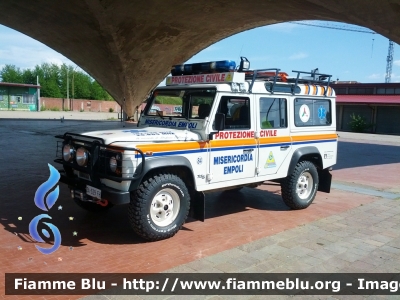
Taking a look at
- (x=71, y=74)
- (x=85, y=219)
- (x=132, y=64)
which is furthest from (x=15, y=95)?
(x=85, y=219)

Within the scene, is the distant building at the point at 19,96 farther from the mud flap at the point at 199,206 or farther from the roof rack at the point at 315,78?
the mud flap at the point at 199,206

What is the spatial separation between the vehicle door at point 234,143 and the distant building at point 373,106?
31070mm

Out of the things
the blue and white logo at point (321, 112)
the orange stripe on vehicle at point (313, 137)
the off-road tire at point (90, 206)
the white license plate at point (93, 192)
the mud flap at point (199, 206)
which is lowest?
the off-road tire at point (90, 206)

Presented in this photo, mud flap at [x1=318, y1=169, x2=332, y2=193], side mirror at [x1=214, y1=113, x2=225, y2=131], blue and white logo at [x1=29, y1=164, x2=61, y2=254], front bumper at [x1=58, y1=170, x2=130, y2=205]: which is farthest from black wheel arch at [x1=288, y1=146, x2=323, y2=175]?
blue and white logo at [x1=29, y1=164, x2=61, y2=254]

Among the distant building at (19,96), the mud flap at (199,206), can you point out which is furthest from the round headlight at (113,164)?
the distant building at (19,96)

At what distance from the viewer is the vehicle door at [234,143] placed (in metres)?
6.05

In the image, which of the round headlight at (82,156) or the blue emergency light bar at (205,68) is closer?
the round headlight at (82,156)

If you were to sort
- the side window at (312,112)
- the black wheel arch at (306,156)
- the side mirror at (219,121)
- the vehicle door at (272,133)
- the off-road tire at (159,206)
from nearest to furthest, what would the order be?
1. the off-road tire at (159,206)
2. the side mirror at (219,121)
3. the vehicle door at (272,133)
4. the black wheel arch at (306,156)
5. the side window at (312,112)

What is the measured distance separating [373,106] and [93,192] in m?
35.2

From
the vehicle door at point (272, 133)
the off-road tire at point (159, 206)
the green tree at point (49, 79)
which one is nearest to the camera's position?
the off-road tire at point (159, 206)

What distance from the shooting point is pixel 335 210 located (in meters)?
7.69

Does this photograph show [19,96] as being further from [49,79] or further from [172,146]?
[172,146]

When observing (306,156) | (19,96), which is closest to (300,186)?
(306,156)

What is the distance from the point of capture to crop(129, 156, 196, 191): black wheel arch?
5090 mm
